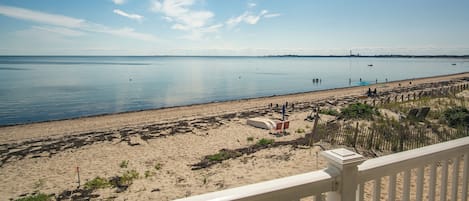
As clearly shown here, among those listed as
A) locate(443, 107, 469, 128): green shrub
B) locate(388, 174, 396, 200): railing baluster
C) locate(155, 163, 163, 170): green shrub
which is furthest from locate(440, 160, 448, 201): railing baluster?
locate(443, 107, 469, 128): green shrub

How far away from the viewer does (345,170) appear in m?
1.78

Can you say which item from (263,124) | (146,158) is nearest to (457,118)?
(263,124)

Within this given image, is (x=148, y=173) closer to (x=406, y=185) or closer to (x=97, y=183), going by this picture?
(x=97, y=183)

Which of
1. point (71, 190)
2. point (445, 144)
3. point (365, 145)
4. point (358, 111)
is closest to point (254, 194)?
point (445, 144)

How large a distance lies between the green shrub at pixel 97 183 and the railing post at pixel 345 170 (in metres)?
8.21

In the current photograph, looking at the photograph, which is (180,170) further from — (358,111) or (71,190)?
Answer: (358,111)

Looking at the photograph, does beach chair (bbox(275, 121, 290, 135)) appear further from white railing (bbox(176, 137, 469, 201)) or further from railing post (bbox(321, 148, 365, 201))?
railing post (bbox(321, 148, 365, 201))

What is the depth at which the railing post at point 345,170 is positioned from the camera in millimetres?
1769

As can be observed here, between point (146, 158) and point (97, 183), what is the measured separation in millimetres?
2493

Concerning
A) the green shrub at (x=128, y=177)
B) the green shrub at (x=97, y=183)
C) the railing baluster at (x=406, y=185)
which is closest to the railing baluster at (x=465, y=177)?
the railing baluster at (x=406, y=185)

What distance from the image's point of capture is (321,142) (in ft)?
35.4

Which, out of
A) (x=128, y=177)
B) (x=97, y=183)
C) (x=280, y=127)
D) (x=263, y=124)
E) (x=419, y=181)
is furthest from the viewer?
(x=263, y=124)

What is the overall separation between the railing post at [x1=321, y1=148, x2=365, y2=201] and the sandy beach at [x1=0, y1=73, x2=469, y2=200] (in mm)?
6210

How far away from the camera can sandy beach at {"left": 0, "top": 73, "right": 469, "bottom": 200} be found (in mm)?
8281
